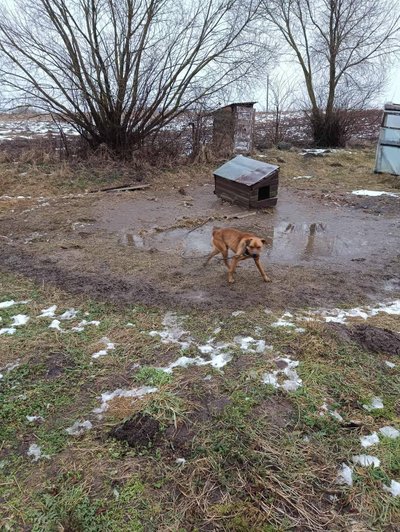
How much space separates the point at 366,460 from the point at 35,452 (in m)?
2.17

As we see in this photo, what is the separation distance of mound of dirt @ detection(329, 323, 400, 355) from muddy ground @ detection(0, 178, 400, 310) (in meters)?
0.69

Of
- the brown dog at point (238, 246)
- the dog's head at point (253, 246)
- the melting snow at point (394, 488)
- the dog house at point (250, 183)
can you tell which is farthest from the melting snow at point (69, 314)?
the dog house at point (250, 183)

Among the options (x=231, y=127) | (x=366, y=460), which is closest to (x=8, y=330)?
(x=366, y=460)

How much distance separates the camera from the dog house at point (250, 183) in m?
8.88

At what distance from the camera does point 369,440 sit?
2.78 m

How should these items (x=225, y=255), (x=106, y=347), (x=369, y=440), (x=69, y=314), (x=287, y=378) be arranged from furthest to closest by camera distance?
(x=225, y=255)
(x=69, y=314)
(x=106, y=347)
(x=287, y=378)
(x=369, y=440)

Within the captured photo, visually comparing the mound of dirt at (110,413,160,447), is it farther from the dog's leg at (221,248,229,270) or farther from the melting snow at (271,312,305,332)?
the dog's leg at (221,248,229,270)

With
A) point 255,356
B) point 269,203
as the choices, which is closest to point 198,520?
point 255,356

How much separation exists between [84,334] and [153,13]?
11.0 metres

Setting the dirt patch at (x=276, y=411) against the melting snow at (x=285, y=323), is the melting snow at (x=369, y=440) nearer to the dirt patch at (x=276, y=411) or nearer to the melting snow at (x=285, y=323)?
the dirt patch at (x=276, y=411)

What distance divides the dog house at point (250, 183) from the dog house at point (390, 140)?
204 inches

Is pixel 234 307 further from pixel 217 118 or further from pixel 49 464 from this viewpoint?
pixel 217 118

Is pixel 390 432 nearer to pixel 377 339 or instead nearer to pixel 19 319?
pixel 377 339

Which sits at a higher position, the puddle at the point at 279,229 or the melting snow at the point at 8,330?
the melting snow at the point at 8,330
